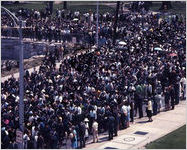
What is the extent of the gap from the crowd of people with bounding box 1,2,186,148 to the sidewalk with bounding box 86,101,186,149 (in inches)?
15.2

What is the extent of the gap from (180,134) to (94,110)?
4530 mm

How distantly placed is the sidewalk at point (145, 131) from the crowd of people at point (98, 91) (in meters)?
0.39

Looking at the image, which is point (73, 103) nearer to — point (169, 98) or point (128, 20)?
point (169, 98)

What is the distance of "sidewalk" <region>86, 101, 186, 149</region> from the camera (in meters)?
32.1

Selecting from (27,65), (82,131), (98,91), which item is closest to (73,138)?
(82,131)

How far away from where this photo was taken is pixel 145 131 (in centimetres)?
3425

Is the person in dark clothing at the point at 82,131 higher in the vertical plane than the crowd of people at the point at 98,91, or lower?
lower

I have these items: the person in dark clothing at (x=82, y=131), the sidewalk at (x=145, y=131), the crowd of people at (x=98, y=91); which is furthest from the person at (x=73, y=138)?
the sidewalk at (x=145, y=131)

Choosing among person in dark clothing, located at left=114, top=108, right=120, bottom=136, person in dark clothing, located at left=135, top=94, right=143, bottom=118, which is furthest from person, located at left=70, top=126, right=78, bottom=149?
person in dark clothing, located at left=135, top=94, right=143, bottom=118

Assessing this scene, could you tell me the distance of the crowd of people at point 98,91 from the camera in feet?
103

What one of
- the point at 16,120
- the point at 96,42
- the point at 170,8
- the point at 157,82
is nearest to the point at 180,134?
the point at 157,82

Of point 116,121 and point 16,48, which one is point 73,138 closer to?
point 116,121

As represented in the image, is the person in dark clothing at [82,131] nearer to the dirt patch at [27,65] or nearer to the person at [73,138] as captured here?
the person at [73,138]

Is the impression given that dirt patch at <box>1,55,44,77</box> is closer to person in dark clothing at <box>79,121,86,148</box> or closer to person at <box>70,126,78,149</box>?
person in dark clothing at <box>79,121,86,148</box>
